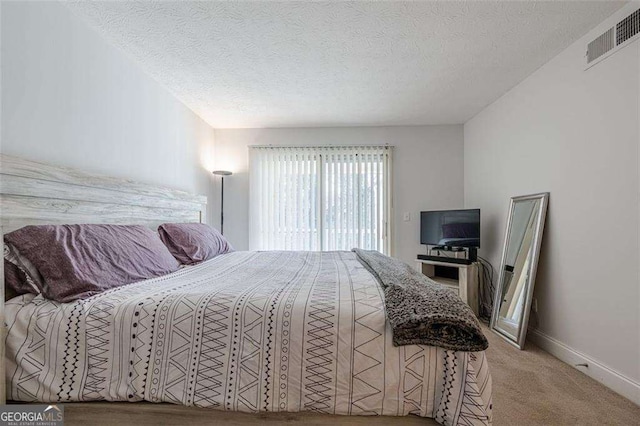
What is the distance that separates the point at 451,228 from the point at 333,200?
5.13 ft

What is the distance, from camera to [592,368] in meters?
1.91

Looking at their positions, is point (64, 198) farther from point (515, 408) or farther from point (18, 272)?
point (515, 408)

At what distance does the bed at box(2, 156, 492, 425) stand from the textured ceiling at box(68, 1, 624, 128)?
1.71 metres

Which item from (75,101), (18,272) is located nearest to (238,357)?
(18,272)

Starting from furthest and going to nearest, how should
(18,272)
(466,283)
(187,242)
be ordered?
(466,283) < (187,242) < (18,272)

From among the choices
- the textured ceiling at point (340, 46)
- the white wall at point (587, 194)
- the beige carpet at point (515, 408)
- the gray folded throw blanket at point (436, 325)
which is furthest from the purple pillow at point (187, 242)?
the white wall at point (587, 194)

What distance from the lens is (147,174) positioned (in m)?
2.47

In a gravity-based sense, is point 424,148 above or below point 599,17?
below

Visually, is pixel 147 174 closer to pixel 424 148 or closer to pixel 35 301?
pixel 35 301

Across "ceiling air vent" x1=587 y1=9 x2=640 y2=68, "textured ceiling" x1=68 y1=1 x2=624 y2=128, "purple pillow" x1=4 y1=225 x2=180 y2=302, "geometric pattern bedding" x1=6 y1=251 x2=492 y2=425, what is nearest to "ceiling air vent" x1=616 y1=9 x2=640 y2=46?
"ceiling air vent" x1=587 y1=9 x2=640 y2=68

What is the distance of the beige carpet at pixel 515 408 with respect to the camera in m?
1.04

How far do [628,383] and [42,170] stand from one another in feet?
11.7

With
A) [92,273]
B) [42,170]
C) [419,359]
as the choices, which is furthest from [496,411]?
[42,170]

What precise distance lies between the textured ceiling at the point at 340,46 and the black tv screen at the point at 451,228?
1.32 m
